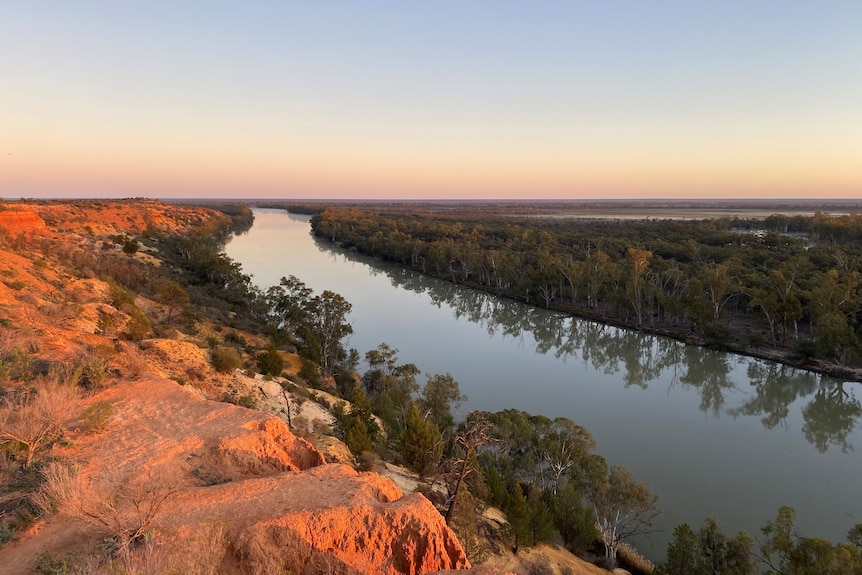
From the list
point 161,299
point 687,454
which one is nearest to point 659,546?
point 687,454

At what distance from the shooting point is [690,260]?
62.9 metres

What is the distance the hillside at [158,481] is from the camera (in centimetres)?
695

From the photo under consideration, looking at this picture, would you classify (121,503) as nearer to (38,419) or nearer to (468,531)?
(38,419)

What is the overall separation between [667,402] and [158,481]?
28.3 metres

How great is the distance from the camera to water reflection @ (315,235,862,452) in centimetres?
2644

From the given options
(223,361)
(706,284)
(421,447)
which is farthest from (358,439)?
(706,284)

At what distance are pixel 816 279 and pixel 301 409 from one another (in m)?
44.0

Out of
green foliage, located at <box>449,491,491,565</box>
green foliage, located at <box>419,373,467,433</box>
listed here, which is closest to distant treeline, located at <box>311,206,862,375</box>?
green foliage, located at <box>419,373,467,433</box>

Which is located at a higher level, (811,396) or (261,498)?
(261,498)

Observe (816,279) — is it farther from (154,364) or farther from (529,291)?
(154,364)

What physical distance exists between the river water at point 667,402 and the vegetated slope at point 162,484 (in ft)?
40.9

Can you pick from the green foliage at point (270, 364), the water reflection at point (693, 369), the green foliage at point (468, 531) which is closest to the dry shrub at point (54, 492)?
the green foliage at point (468, 531)

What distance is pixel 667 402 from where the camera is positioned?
28.3 m

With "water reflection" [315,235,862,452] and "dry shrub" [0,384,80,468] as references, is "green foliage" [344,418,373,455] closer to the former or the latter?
"dry shrub" [0,384,80,468]
